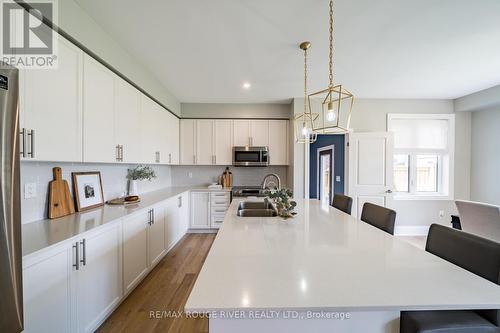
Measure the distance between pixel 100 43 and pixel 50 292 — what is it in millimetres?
2022

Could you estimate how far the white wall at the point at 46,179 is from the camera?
1.59 m

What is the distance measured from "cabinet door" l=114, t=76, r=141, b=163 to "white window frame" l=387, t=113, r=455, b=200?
14.1 ft

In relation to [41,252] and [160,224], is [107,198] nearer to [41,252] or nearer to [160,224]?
[160,224]

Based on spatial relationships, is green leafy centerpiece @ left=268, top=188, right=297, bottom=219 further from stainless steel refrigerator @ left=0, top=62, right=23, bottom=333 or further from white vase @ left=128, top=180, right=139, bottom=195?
white vase @ left=128, top=180, right=139, bottom=195

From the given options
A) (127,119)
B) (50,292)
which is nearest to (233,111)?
(127,119)

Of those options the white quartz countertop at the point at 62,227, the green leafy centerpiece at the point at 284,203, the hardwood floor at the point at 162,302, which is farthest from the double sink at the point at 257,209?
the white quartz countertop at the point at 62,227

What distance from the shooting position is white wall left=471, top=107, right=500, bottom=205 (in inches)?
142

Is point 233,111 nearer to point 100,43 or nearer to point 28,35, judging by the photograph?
point 100,43

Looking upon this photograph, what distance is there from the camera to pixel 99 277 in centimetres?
165

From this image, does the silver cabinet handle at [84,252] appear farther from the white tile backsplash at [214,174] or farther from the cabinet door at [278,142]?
the cabinet door at [278,142]

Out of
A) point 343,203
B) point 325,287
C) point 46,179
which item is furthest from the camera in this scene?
point 343,203

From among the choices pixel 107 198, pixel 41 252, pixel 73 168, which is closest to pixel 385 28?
pixel 41 252

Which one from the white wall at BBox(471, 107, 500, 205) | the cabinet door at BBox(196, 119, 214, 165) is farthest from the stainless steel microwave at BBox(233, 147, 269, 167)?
the white wall at BBox(471, 107, 500, 205)

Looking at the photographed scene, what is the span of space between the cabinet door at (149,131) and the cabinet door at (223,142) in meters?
1.27
